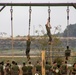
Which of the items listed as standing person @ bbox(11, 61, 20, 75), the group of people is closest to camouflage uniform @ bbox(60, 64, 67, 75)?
the group of people

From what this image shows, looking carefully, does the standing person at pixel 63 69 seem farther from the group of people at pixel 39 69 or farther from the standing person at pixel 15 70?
the standing person at pixel 15 70

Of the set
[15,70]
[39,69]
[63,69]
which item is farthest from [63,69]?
[15,70]

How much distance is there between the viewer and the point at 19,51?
96.2 feet

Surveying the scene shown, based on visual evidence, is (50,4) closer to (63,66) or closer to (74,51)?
(63,66)

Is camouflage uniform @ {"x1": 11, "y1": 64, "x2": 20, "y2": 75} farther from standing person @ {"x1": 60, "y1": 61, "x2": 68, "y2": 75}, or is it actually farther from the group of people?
standing person @ {"x1": 60, "y1": 61, "x2": 68, "y2": 75}

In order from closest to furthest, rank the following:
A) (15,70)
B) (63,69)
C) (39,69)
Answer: (63,69)
(39,69)
(15,70)

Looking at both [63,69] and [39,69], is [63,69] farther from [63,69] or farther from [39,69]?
[39,69]

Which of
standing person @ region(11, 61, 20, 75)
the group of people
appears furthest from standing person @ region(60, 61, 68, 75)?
standing person @ region(11, 61, 20, 75)

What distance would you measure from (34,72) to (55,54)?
755 centimetres

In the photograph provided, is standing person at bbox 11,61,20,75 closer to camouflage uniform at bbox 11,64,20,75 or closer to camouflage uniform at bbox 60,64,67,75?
camouflage uniform at bbox 11,64,20,75

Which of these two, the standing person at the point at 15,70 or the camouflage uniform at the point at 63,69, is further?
the standing person at the point at 15,70

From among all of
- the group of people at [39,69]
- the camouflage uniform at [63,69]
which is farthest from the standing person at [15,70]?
the camouflage uniform at [63,69]

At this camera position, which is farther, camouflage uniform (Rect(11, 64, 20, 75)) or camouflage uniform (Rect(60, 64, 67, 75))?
camouflage uniform (Rect(11, 64, 20, 75))

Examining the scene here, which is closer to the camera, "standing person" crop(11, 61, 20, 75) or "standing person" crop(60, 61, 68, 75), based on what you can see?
"standing person" crop(60, 61, 68, 75)
